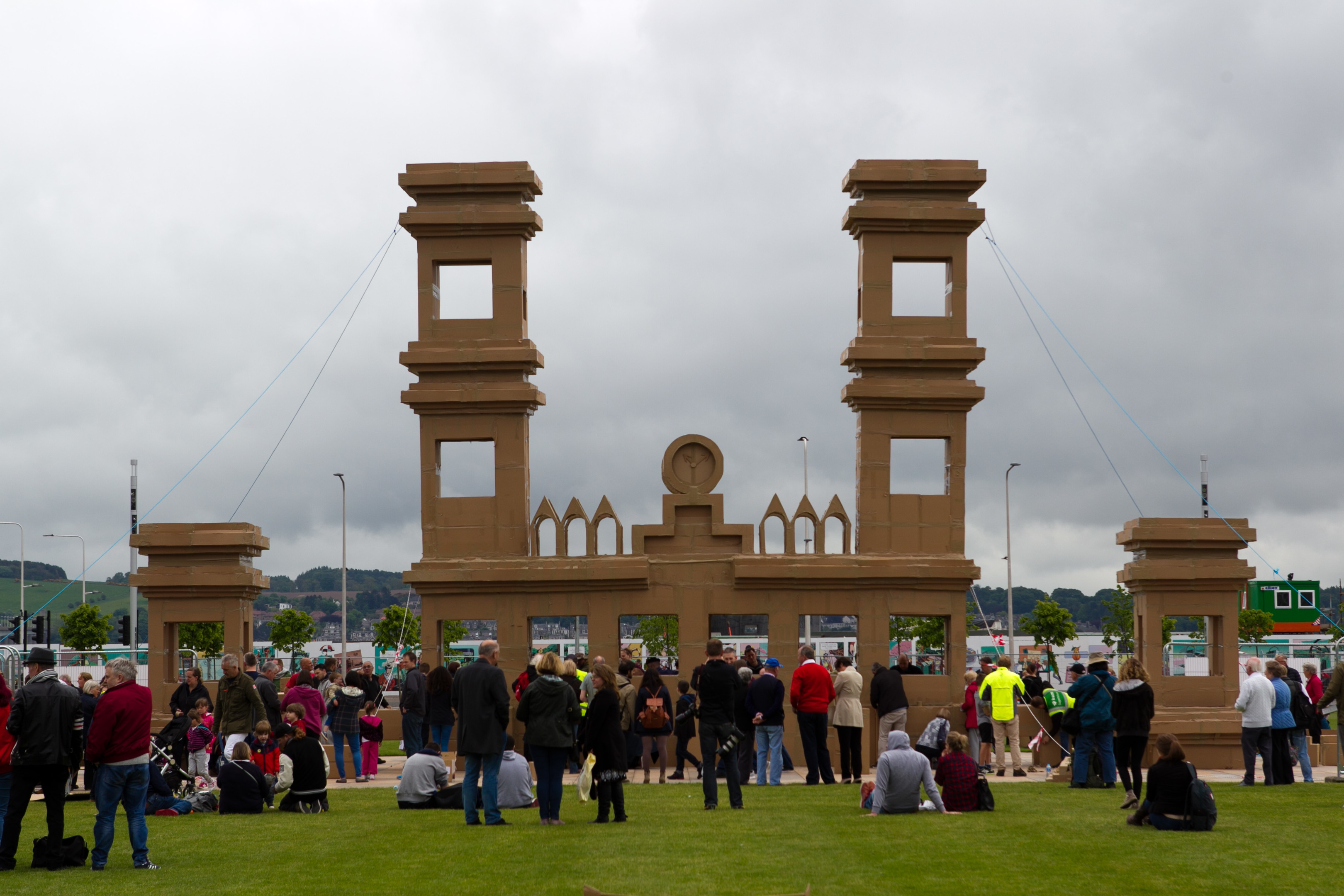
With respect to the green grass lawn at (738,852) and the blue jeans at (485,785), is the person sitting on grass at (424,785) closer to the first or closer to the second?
the green grass lawn at (738,852)

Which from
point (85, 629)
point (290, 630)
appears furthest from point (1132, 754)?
point (290, 630)

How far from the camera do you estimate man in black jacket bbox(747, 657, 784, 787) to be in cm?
1912

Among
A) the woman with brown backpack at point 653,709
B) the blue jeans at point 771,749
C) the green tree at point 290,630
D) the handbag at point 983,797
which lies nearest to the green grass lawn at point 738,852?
the handbag at point 983,797

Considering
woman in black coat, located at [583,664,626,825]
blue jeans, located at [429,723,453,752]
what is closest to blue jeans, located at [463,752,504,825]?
woman in black coat, located at [583,664,626,825]

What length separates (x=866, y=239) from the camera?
1000 inches

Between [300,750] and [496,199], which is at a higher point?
[496,199]

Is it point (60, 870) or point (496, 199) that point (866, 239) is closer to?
point (496, 199)

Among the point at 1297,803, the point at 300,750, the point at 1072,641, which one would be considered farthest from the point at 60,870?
the point at 1072,641

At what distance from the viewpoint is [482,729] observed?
49.4 ft

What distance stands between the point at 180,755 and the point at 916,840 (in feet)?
35.3

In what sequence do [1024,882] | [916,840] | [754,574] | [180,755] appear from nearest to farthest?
[1024,882] < [916,840] < [180,755] < [754,574]

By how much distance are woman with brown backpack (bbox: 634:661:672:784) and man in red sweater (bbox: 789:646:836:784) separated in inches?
70.3

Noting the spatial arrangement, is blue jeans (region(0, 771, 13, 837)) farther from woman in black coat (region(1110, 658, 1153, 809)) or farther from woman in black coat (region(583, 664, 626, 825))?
woman in black coat (region(1110, 658, 1153, 809))

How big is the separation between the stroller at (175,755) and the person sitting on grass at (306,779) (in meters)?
2.02
